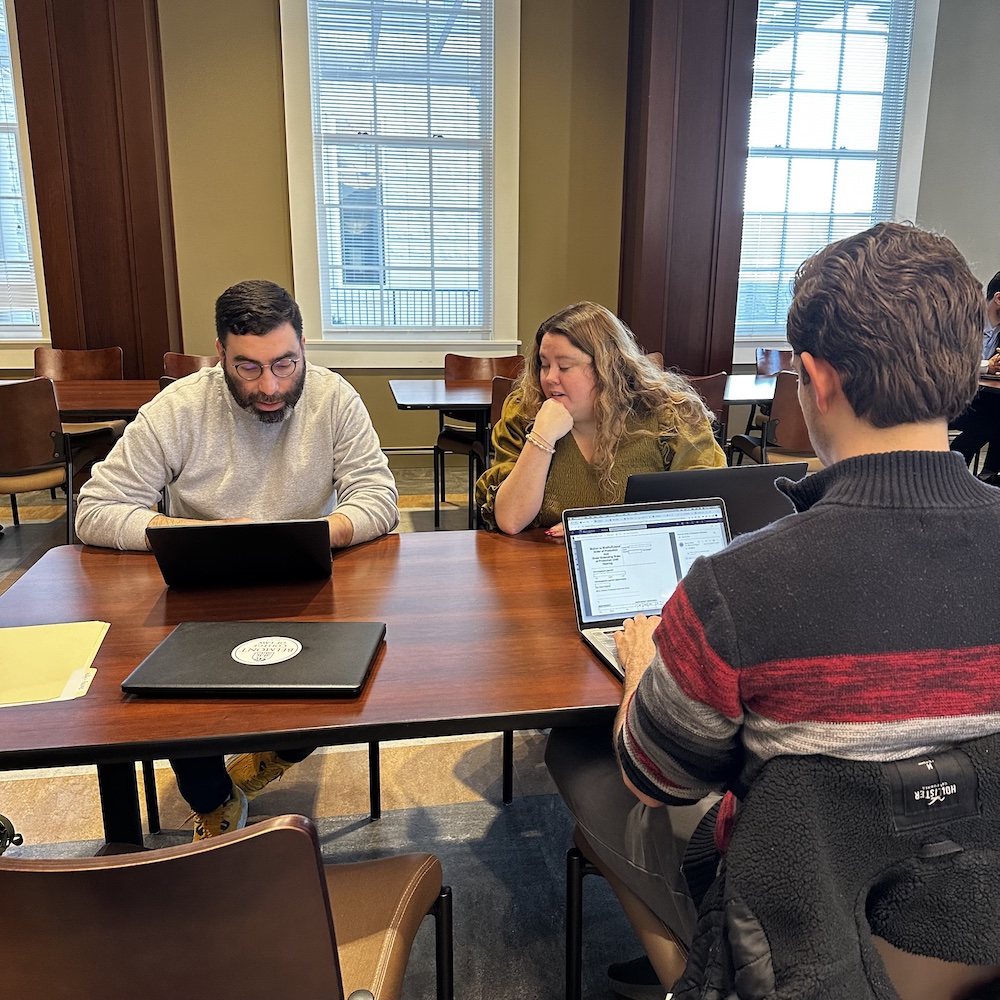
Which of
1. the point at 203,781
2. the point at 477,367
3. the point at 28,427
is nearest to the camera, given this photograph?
the point at 203,781

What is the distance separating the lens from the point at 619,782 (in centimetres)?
121

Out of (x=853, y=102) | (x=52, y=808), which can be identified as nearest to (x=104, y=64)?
(x=52, y=808)

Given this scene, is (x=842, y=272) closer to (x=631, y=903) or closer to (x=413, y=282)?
(x=631, y=903)

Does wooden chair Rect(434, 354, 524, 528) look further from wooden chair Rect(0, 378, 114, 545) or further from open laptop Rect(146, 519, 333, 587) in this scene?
open laptop Rect(146, 519, 333, 587)

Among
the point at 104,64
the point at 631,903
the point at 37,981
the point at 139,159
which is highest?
the point at 104,64

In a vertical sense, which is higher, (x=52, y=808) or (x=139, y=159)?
(x=139, y=159)

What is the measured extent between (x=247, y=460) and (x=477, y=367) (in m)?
2.81

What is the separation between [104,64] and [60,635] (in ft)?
15.2

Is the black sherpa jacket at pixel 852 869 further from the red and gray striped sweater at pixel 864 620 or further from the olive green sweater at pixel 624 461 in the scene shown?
the olive green sweater at pixel 624 461

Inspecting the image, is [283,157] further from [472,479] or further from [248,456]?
[248,456]

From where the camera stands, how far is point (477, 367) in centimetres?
459

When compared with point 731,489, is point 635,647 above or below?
below

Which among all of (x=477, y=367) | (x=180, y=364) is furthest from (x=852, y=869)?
A: (x=180, y=364)

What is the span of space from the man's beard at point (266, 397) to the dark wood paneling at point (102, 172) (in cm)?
358
